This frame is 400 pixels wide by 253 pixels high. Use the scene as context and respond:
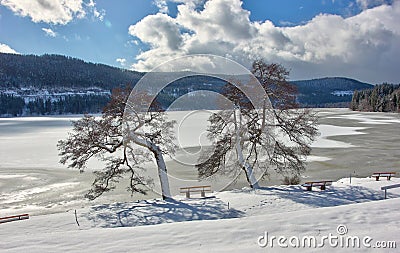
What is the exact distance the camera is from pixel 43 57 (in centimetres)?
16938

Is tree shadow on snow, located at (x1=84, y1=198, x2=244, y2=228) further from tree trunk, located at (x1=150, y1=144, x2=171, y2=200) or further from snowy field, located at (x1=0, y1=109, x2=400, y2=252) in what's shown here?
tree trunk, located at (x1=150, y1=144, x2=171, y2=200)

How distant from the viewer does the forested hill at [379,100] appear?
87.9m

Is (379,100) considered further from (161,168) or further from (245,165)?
(161,168)

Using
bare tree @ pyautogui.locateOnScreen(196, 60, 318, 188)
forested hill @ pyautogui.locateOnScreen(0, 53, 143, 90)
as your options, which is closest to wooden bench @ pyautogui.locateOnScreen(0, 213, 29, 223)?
bare tree @ pyautogui.locateOnScreen(196, 60, 318, 188)

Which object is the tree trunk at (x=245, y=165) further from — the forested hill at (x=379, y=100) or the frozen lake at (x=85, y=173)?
the forested hill at (x=379, y=100)

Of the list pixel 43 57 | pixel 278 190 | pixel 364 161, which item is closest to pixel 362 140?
pixel 364 161

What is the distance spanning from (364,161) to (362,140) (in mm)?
11549

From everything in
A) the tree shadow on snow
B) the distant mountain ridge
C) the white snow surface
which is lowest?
the tree shadow on snow

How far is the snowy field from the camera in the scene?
5254mm

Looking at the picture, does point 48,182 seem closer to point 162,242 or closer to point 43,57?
point 162,242

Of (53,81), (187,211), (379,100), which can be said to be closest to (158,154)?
(187,211)

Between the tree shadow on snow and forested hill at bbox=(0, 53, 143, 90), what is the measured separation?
121389 millimetres

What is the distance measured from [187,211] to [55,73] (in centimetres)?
15984

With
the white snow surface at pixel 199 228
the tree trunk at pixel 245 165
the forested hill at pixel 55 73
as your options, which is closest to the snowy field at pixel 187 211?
the white snow surface at pixel 199 228
